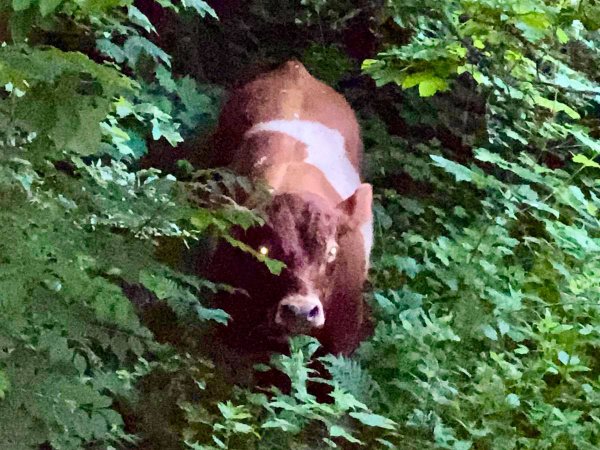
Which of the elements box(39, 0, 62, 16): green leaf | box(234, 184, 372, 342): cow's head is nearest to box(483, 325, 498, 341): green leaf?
box(234, 184, 372, 342): cow's head

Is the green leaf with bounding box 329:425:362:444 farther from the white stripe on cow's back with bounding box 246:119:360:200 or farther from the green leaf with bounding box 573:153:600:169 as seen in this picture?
the green leaf with bounding box 573:153:600:169

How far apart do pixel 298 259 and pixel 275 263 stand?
0.44m

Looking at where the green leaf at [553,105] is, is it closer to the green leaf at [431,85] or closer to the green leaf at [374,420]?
the green leaf at [431,85]

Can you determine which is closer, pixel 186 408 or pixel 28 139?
pixel 28 139

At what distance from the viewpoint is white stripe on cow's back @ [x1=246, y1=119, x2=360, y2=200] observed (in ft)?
6.22

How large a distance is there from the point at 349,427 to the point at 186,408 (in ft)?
1.20

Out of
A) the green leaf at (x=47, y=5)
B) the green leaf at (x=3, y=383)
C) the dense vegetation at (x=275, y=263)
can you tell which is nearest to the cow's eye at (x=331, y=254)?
the dense vegetation at (x=275, y=263)

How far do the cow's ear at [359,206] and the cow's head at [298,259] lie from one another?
0.06 metres

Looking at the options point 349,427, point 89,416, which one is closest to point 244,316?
point 349,427

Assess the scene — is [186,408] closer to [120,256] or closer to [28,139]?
[120,256]

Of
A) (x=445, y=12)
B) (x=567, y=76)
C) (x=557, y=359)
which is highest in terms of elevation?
(x=445, y=12)

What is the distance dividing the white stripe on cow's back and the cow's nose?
1.06 feet

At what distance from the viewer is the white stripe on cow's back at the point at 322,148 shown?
1895mm

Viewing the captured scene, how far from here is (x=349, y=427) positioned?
63.4 inches
